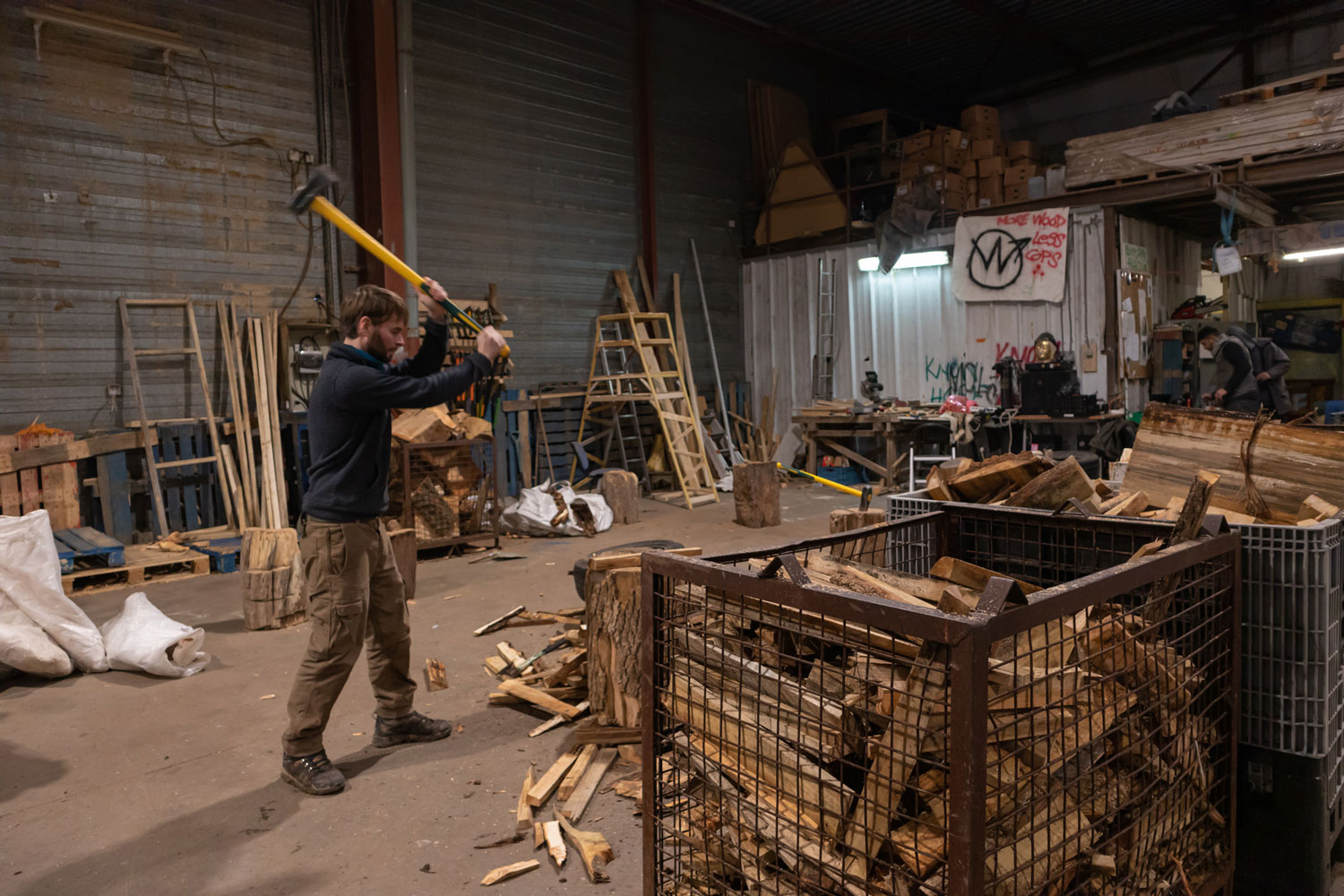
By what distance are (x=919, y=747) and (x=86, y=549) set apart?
22.1 ft

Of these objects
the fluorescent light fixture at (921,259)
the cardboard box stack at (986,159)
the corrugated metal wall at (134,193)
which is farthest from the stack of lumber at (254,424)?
the cardboard box stack at (986,159)

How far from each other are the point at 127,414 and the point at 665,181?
25.2ft

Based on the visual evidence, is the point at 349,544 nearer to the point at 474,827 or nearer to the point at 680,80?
A: the point at 474,827

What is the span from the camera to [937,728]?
1501 millimetres

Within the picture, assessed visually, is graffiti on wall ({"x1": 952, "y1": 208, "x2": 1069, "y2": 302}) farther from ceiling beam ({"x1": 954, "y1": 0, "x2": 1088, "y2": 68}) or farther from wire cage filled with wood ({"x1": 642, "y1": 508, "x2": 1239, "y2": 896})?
wire cage filled with wood ({"x1": 642, "y1": 508, "x2": 1239, "y2": 896})

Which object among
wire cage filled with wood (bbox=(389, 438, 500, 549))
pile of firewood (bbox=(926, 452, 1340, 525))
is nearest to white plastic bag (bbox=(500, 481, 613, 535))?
wire cage filled with wood (bbox=(389, 438, 500, 549))

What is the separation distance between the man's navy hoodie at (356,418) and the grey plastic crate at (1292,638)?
2.69 meters

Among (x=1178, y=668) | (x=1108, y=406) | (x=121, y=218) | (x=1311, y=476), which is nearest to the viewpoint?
(x=1178, y=668)

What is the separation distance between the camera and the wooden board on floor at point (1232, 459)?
2596 mm

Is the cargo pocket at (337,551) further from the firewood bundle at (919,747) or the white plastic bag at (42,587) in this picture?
the white plastic bag at (42,587)

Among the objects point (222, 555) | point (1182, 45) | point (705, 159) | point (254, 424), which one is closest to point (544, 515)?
point (222, 555)

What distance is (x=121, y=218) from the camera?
7.96 m

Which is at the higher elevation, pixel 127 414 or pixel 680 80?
pixel 680 80

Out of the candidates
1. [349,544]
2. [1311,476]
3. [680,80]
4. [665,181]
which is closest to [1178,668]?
[1311,476]
